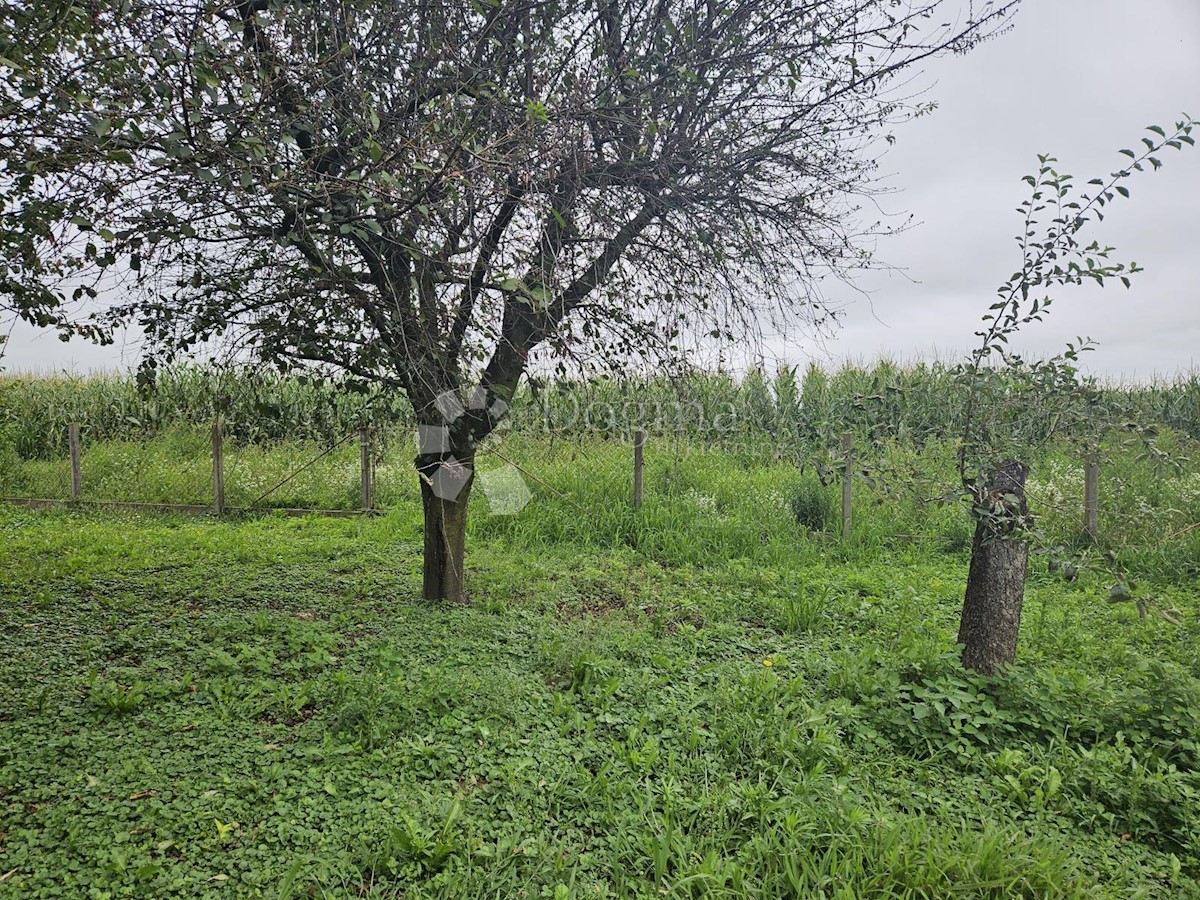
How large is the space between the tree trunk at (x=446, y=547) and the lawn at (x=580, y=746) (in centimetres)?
30

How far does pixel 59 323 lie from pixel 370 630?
2.72 meters

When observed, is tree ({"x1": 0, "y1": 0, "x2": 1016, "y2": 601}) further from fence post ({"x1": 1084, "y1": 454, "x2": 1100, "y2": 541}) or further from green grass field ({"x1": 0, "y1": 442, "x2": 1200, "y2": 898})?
fence post ({"x1": 1084, "y1": 454, "x2": 1100, "y2": 541})

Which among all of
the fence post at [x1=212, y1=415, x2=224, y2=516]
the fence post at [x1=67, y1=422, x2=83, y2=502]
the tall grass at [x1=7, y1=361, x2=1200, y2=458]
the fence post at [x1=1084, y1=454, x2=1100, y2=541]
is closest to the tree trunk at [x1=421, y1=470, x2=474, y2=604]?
the tall grass at [x1=7, y1=361, x2=1200, y2=458]

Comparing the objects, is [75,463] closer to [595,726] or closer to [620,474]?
[620,474]

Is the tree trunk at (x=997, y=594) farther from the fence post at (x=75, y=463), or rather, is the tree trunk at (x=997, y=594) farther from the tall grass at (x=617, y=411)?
the fence post at (x=75, y=463)

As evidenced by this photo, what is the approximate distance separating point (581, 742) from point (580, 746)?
0.10 ft

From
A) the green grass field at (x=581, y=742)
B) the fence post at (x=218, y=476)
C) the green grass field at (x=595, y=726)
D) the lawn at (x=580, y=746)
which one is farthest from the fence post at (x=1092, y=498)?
the fence post at (x=218, y=476)

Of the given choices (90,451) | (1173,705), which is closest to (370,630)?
(1173,705)

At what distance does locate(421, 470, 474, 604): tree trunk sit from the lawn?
→ 295mm

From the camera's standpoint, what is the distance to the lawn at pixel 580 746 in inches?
97.7


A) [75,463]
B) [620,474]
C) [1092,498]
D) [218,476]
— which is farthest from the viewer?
[75,463]

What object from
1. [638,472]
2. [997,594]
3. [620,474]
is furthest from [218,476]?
[997,594]

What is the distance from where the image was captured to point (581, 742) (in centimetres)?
329

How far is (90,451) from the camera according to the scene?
12.2 m
